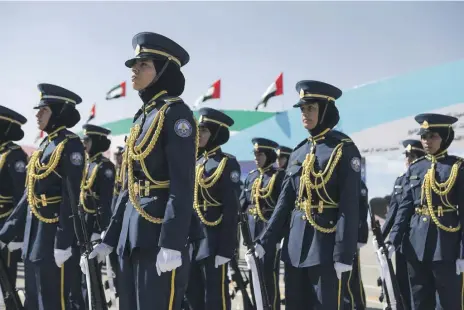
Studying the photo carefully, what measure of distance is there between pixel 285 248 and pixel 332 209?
1.41 ft

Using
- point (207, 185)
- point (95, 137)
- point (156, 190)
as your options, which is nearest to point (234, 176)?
point (207, 185)

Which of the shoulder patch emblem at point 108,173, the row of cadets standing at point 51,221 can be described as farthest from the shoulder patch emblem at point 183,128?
the shoulder patch emblem at point 108,173

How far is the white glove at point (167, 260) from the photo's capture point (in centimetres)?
274

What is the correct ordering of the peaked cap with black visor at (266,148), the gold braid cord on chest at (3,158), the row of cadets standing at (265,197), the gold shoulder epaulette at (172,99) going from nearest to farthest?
the gold shoulder epaulette at (172,99)
the gold braid cord on chest at (3,158)
the row of cadets standing at (265,197)
the peaked cap with black visor at (266,148)

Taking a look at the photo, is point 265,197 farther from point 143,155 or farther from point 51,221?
point 143,155

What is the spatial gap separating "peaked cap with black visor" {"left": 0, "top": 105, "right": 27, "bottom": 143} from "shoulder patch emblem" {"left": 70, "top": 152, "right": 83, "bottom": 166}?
67.3 inches

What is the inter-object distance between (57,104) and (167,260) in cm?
261

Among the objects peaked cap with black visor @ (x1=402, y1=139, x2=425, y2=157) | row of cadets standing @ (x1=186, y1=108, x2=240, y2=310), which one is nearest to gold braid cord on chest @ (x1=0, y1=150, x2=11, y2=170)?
row of cadets standing @ (x1=186, y1=108, x2=240, y2=310)

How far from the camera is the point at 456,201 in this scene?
5.18m

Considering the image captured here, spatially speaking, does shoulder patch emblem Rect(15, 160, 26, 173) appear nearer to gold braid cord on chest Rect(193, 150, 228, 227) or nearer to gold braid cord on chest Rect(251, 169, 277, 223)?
gold braid cord on chest Rect(193, 150, 228, 227)

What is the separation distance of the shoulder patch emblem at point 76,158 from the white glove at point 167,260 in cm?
201

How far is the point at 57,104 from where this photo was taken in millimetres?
4883

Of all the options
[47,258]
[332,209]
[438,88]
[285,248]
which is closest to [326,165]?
[332,209]

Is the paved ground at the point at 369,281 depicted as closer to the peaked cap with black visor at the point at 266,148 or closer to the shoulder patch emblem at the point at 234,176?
the peaked cap with black visor at the point at 266,148
